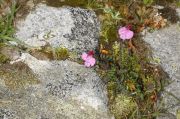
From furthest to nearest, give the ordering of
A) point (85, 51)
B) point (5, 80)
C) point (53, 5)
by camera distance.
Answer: point (53, 5) < point (85, 51) < point (5, 80)

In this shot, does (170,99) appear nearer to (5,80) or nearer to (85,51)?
(85,51)

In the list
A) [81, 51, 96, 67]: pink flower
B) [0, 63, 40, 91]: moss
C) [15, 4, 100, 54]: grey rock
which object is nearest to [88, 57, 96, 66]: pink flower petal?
[81, 51, 96, 67]: pink flower

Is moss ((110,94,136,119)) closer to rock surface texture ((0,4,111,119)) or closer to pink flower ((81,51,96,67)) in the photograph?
rock surface texture ((0,4,111,119))

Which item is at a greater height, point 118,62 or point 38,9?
point 38,9

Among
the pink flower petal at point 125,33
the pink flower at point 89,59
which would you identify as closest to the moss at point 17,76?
the pink flower at point 89,59

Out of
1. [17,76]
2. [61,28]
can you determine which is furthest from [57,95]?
[61,28]

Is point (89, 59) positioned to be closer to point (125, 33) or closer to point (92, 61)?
point (92, 61)

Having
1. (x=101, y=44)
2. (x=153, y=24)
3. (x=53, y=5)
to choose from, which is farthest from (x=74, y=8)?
(x=153, y=24)

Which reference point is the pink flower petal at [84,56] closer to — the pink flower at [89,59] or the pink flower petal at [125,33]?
the pink flower at [89,59]
